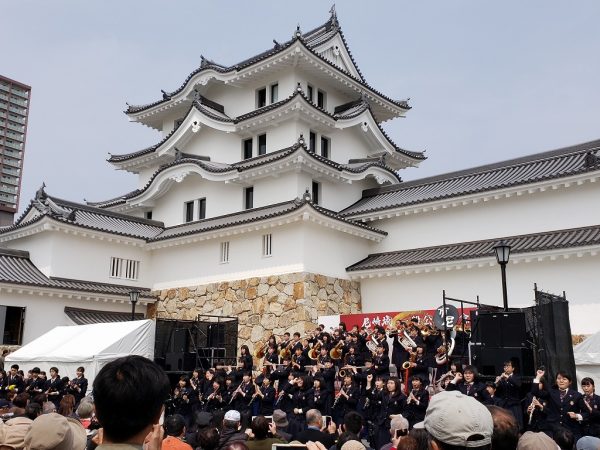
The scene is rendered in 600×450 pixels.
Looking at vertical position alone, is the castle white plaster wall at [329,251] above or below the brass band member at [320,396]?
above

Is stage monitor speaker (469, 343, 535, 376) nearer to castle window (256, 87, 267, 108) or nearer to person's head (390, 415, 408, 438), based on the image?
person's head (390, 415, 408, 438)

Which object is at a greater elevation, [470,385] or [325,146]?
[325,146]

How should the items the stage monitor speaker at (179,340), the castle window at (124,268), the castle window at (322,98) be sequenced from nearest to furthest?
the stage monitor speaker at (179,340), the castle window at (124,268), the castle window at (322,98)

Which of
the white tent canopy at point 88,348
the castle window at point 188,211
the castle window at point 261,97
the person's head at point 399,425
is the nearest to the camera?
the person's head at point 399,425

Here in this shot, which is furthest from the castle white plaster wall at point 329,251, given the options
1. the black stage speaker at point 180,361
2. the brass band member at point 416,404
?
the brass band member at point 416,404

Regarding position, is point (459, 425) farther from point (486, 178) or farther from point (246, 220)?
point (486, 178)

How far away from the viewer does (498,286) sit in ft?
57.3

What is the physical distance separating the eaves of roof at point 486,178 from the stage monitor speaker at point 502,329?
30.0 feet

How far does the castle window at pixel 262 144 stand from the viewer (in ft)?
81.3

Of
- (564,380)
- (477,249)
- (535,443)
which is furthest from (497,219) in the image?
(535,443)

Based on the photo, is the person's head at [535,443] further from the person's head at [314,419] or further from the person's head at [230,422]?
the person's head at [230,422]

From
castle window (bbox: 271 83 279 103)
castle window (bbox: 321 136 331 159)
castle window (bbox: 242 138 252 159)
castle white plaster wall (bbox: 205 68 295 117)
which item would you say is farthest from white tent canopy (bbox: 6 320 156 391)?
castle white plaster wall (bbox: 205 68 295 117)

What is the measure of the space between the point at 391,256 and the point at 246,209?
648 centimetres

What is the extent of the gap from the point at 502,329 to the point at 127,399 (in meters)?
9.06
